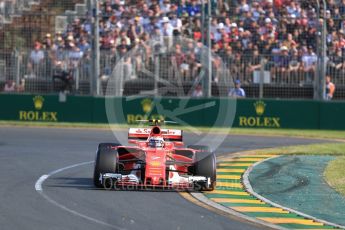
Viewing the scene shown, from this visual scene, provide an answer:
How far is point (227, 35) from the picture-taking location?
28953mm

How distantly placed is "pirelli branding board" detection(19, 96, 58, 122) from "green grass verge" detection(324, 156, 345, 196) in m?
12.5

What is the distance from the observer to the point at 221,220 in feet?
39.0

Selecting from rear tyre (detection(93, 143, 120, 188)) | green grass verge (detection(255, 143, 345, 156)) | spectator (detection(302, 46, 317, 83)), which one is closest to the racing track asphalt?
rear tyre (detection(93, 143, 120, 188))

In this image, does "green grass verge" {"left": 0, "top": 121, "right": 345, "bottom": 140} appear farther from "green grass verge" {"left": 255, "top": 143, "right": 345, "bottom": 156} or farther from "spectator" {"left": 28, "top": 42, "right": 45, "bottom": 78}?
"green grass verge" {"left": 255, "top": 143, "right": 345, "bottom": 156}

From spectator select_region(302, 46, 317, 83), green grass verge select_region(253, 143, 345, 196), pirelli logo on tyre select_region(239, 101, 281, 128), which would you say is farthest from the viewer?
pirelli logo on tyre select_region(239, 101, 281, 128)

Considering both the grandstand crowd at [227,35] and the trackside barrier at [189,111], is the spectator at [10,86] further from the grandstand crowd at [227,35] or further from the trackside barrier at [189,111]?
the grandstand crowd at [227,35]

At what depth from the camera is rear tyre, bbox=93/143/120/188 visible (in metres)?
14.6

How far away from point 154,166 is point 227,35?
1489 centimetres

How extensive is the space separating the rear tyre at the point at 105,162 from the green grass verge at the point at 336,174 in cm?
366

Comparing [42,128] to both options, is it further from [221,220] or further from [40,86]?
[221,220]

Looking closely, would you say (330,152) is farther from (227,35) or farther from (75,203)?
(75,203)

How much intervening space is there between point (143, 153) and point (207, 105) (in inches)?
562

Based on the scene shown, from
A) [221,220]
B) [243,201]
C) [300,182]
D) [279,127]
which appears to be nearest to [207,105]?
[279,127]

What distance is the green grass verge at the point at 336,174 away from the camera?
1565 centimetres
